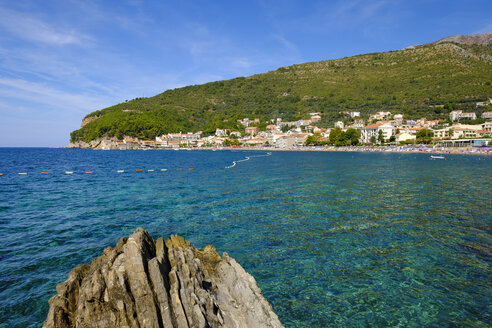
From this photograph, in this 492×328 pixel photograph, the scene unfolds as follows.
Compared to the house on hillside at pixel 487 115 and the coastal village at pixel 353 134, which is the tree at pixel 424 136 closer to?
the coastal village at pixel 353 134

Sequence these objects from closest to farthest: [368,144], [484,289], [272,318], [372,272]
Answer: [272,318] → [484,289] → [372,272] → [368,144]

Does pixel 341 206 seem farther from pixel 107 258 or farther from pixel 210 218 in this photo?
pixel 107 258

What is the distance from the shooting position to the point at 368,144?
108 meters

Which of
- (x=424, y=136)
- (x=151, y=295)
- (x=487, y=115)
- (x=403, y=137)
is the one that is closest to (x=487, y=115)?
(x=487, y=115)

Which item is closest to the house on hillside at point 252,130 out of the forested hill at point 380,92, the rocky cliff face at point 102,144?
the forested hill at point 380,92

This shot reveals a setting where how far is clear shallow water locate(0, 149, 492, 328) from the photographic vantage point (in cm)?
646

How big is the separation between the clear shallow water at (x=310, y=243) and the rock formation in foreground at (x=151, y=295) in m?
1.43

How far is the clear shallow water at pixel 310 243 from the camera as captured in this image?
646cm

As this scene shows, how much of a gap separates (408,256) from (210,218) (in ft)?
29.8

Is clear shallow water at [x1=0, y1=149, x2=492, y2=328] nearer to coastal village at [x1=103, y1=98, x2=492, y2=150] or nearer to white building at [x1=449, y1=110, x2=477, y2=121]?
coastal village at [x1=103, y1=98, x2=492, y2=150]

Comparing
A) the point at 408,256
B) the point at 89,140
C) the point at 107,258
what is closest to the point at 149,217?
the point at 107,258

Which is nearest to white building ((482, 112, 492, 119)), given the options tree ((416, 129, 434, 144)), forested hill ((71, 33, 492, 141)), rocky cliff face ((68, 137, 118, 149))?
forested hill ((71, 33, 492, 141))

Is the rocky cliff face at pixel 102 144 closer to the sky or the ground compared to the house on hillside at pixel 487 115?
closer to the ground

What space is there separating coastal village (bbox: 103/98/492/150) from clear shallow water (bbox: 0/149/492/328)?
9056 cm
